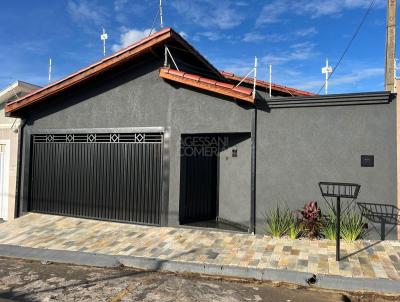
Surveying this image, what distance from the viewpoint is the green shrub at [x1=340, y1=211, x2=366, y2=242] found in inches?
278

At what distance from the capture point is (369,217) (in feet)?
23.5

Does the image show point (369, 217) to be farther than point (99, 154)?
No

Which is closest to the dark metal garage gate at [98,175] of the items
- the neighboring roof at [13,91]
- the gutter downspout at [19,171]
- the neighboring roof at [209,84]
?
the gutter downspout at [19,171]

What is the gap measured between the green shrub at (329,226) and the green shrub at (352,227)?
172 millimetres

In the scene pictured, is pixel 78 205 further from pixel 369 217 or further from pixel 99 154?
Answer: pixel 369 217

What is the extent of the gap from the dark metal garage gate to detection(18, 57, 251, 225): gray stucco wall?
0.37m

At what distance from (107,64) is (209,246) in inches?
208

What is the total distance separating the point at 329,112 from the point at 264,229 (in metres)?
2.88

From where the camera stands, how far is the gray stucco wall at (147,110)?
27.5 ft

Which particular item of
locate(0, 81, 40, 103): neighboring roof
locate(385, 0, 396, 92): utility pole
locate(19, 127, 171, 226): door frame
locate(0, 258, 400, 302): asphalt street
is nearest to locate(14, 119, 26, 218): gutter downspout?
locate(19, 127, 171, 226): door frame

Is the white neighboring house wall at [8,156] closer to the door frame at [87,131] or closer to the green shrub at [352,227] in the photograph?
the door frame at [87,131]

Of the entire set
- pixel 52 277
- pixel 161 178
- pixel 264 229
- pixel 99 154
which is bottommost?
pixel 52 277

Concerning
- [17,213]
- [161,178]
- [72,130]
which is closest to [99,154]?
[72,130]

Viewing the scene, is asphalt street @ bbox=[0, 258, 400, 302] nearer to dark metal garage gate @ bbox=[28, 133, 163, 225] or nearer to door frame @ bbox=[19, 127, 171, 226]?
door frame @ bbox=[19, 127, 171, 226]
